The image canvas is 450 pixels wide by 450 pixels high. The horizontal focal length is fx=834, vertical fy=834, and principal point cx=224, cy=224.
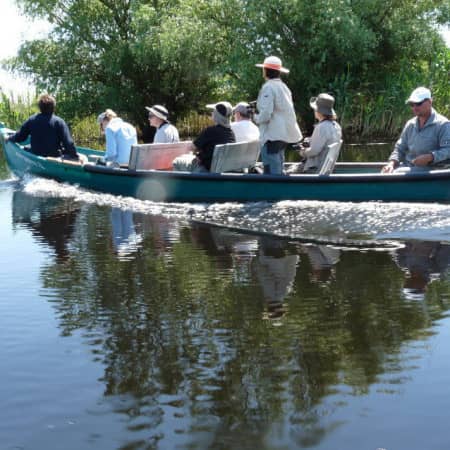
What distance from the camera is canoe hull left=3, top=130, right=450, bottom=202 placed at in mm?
8336

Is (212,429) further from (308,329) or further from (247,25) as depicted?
(247,25)

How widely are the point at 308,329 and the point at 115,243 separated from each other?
137 inches

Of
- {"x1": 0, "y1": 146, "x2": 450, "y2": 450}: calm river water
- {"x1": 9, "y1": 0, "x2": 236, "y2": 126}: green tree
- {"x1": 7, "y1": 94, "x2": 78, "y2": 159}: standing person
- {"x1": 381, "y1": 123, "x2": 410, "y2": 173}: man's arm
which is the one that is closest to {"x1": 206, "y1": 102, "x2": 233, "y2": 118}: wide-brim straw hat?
{"x1": 0, "y1": 146, "x2": 450, "y2": 450}: calm river water

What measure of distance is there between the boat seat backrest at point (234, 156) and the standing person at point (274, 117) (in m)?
0.31

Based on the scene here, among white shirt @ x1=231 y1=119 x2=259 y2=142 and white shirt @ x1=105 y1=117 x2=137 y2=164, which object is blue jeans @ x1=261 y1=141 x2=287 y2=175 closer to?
white shirt @ x1=231 y1=119 x2=259 y2=142

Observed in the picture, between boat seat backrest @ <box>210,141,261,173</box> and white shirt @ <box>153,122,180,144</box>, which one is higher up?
white shirt @ <box>153,122,180,144</box>

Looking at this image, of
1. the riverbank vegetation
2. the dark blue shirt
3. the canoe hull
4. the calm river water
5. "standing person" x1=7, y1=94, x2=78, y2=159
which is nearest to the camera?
the calm river water

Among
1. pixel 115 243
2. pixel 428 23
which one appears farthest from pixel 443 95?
pixel 115 243

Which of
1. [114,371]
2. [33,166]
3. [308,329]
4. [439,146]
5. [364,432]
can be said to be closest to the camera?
[364,432]

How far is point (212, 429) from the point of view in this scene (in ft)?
11.0

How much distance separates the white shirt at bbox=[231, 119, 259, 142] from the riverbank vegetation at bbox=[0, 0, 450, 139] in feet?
42.2

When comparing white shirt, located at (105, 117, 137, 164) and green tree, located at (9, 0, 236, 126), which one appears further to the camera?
green tree, located at (9, 0, 236, 126)

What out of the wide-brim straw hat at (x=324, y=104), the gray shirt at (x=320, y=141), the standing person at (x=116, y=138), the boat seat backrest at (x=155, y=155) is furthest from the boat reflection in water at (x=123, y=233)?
the wide-brim straw hat at (x=324, y=104)

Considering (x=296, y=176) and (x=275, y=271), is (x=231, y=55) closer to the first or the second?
(x=296, y=176)
